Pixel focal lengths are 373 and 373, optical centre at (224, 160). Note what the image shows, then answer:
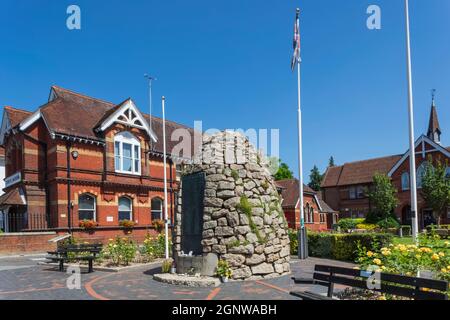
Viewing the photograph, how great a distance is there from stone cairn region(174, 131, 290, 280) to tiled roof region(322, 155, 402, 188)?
4473 centimetres

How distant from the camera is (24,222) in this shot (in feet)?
80.3

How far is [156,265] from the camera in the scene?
1550 cm

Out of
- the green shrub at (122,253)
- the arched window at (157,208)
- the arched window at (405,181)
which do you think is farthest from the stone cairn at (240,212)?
the arched window at (405,181)

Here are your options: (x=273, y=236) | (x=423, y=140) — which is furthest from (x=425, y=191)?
(x=273, y=236)

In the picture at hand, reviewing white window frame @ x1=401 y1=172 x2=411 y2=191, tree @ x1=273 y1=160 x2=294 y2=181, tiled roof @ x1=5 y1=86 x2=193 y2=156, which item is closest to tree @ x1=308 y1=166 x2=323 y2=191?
tree @ x1=273 y1=160 x2=294 y2=181

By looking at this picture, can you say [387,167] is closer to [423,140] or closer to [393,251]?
[423,140]

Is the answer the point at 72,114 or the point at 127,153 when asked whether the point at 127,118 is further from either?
the point at 72,114

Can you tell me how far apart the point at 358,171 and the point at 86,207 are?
4311 centimetres

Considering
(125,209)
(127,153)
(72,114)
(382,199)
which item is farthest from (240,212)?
(382,199)

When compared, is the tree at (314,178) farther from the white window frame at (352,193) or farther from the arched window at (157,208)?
the arched window at (157,208)

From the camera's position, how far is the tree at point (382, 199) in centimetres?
4391

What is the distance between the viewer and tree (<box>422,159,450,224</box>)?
3866 cm

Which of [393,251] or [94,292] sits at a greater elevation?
[393,251]

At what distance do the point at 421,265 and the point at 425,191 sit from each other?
1424 inches
